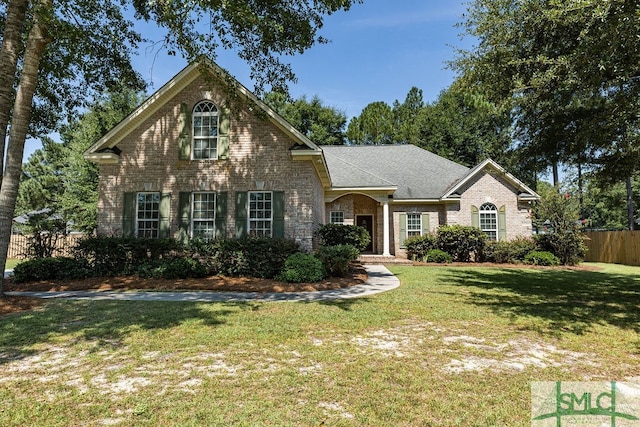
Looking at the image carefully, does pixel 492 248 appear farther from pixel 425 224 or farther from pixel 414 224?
pixel 414 224

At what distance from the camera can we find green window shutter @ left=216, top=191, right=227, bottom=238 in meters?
12.6

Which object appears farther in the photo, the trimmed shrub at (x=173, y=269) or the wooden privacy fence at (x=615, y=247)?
the wooden privacy fence at (x=615, y=247)

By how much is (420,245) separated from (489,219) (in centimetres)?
428

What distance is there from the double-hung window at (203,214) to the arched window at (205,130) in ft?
4.82

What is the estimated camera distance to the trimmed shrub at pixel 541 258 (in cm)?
1652

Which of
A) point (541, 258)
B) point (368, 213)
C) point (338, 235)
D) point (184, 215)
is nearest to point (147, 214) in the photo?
point (184, 215)

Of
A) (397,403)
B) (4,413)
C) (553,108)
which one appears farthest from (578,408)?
(553,108)

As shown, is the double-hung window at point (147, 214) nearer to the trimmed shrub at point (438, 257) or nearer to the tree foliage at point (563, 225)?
the trimmed shrub at point (438, 257)

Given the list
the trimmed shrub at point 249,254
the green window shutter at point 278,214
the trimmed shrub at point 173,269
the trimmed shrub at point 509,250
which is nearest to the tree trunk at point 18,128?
the trimmed shrub at point 173,269

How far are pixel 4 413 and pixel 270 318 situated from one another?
152 inches

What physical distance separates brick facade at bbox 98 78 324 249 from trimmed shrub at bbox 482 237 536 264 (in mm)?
10039

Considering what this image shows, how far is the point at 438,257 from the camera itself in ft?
56.5

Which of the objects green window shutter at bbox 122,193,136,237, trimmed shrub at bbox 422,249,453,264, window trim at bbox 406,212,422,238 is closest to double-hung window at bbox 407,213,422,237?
window trim at bbox 406,212,422,238

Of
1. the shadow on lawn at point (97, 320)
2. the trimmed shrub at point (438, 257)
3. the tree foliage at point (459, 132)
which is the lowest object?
the shadow on lawn at point (97, 320)
